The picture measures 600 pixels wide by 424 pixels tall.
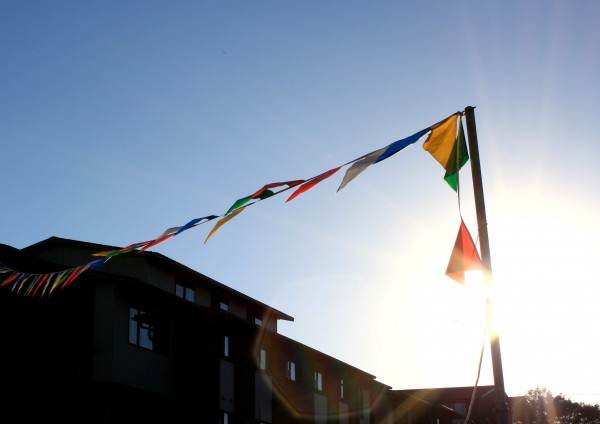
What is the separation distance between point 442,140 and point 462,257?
1.31 m

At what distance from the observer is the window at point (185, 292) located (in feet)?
106

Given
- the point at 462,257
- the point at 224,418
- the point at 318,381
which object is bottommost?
the point at 462,257

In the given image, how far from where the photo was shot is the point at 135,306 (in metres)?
29.0

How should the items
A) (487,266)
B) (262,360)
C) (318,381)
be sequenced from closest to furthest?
(487,266)
(262,360)
(318,381)

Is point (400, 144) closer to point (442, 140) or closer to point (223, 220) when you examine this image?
point (442, 140)

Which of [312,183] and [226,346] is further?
[226,346]

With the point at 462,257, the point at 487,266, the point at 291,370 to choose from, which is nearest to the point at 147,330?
the point at 291,370

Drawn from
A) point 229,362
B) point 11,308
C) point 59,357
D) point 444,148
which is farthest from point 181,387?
point 444,148

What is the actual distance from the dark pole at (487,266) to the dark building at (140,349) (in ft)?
52.3

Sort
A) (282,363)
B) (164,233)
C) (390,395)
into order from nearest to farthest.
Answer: (164,233)
(282,363)
(390,395)

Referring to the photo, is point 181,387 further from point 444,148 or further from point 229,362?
point 444,148

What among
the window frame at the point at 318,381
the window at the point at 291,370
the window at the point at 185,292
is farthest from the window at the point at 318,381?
the window at the point at 185,292

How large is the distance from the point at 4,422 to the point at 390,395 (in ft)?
106

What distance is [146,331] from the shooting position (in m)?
29.8
